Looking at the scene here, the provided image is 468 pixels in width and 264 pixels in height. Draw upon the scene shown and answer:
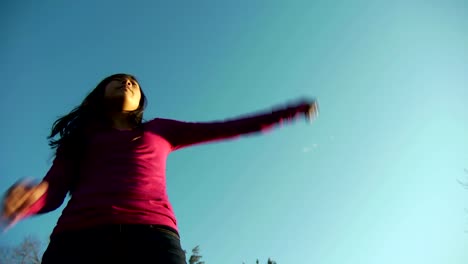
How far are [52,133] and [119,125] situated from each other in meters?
0.53

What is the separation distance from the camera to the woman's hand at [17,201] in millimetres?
1665

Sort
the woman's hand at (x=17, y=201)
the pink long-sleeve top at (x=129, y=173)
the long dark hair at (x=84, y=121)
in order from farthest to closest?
1. the long dark hair at (x=84, y=121)
2. the pink long-sleeve top at (x=129, y=173)
3. the woman's hand at (x=17, y=201)

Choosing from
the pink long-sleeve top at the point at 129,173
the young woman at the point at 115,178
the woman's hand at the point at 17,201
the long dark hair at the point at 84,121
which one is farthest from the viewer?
the long dark hair at the point at 84,121

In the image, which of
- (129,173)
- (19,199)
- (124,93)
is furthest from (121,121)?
(19,199)

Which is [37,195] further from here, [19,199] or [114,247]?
[114,247]

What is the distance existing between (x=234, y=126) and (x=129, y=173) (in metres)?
0.82


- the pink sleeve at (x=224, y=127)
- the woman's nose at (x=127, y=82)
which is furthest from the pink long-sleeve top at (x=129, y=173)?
the woman's nose at (x=127, y=82)

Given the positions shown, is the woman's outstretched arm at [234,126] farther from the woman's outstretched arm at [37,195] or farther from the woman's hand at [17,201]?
the woman's hand at [17,201]

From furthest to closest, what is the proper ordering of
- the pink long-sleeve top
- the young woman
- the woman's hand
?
the pink long-sleeve top < the young woman < the woman's hand

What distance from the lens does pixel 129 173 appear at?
2121 mm

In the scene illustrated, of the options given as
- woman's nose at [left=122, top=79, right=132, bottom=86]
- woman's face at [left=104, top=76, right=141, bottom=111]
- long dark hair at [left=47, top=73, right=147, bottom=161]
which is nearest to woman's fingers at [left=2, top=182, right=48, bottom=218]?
long dark hair at [left=47, top=73, right=147, bottom=161]

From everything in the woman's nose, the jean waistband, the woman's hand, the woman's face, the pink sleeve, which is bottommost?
the jean waistband

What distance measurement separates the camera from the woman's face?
8.59 ft

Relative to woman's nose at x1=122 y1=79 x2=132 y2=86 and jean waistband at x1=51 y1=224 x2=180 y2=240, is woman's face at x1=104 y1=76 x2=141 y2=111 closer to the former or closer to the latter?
woman's nose at x1=122 y1=79 x2=132 y2=86
